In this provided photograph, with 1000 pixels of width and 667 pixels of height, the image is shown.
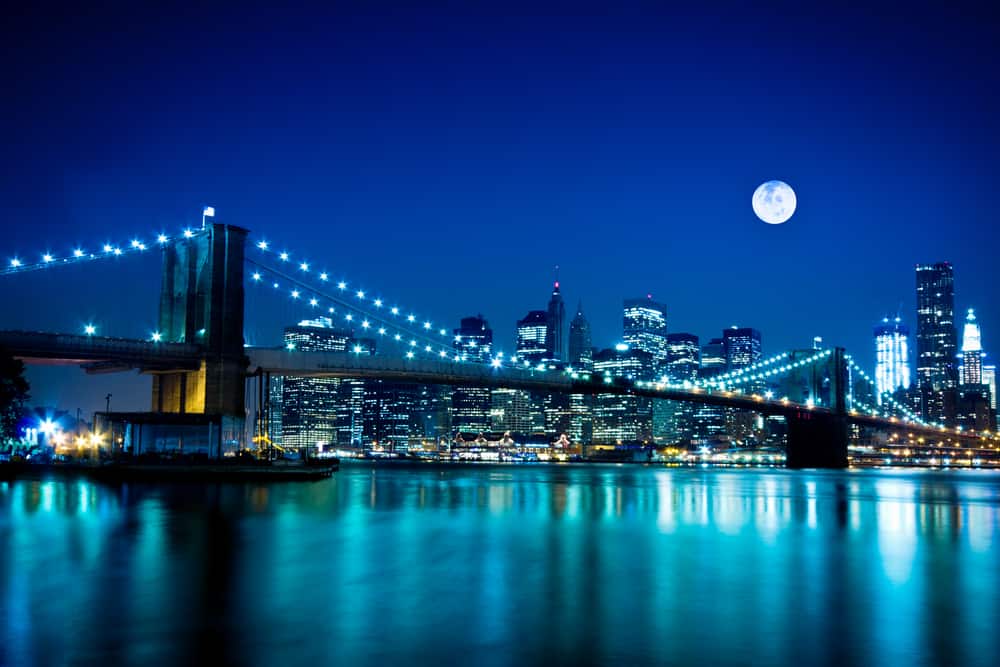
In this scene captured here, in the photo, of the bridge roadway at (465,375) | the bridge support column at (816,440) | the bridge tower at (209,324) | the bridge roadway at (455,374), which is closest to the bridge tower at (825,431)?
the bridge support column at (816,440)

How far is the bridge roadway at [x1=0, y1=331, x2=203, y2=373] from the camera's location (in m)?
48.4

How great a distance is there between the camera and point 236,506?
30.0 meters

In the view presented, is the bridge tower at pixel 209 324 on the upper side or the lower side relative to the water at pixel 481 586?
upper

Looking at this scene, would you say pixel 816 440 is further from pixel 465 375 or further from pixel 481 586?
pixel 481 586

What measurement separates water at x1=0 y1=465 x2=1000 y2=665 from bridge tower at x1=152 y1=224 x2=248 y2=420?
19160mm

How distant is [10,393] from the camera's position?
160ft

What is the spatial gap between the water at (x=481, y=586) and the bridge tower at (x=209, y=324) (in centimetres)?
1916

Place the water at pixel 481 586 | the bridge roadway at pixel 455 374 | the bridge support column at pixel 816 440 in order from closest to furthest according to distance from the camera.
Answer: the water at pixel 481 586, the bridge roadway at pixel 455 374, the bridge support column at pixel 816 440

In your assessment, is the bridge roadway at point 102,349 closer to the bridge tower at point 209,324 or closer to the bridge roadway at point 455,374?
the bridge tower at point 209,324

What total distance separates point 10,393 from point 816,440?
7595 cm

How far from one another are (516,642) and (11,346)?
45011 mm

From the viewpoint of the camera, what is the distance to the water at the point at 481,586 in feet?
35.3

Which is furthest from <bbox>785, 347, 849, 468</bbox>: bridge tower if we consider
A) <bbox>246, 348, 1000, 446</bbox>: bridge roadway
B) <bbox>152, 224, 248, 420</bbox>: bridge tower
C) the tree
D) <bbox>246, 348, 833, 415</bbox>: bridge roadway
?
the tree

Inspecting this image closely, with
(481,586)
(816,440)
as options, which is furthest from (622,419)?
(481,586)
